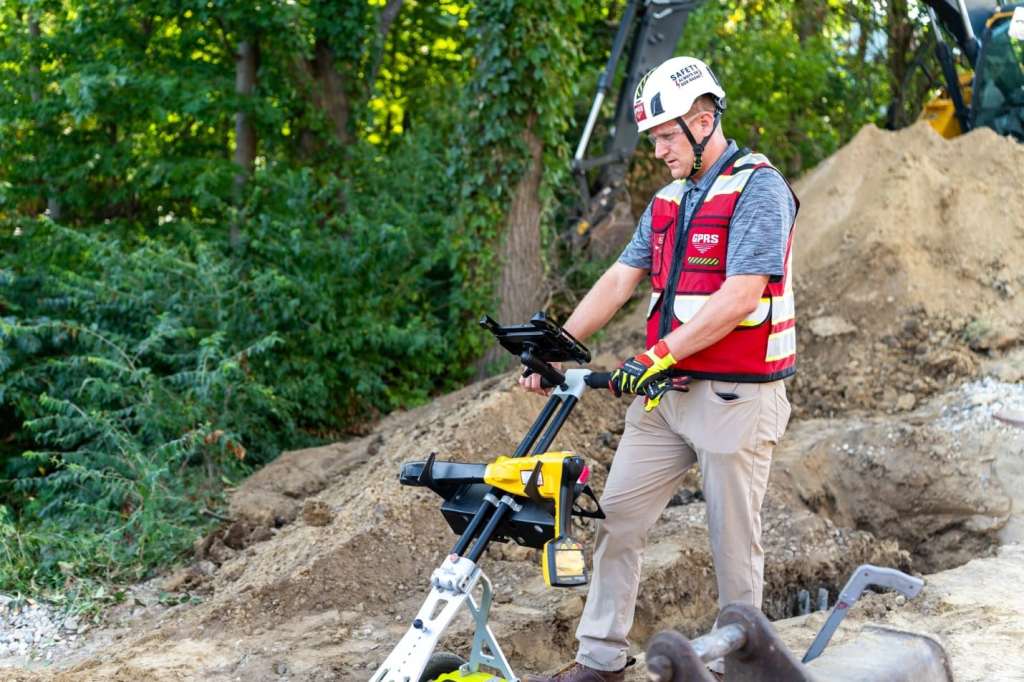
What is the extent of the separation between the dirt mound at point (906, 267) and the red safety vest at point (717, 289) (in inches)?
181

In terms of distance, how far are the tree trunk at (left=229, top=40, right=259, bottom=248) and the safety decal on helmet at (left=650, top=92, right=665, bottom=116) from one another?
274 inches

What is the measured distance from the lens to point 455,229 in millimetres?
10328

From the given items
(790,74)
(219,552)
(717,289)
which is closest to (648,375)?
(717,289)

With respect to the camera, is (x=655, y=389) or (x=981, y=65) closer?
(x=655, y=389)

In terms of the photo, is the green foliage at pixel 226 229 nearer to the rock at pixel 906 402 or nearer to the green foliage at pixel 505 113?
the green foliage at pixel 505 113

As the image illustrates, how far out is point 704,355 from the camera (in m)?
4.41

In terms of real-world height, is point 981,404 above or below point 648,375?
below

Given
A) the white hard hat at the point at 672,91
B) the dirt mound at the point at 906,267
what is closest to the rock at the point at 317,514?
the white hard hat at the point at 672,91

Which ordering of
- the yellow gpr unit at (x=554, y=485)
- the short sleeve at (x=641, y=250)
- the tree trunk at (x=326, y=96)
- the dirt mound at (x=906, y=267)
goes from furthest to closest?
1. the tree trunk at (x=326, y=96)
2. the dirt mound at (x=906, y=267)
3. the short sleeve at (x=641, y=250)
4. the yellow gpr unit at (x=554, y=485)

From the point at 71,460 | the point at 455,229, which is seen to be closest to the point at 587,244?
the point at 455,229

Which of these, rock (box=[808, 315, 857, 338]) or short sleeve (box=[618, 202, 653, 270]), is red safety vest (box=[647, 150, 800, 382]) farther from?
rock (box=[808, 315, 857, 338])

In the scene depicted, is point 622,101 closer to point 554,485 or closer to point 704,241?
point 704,241

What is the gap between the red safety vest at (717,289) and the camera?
172 inches

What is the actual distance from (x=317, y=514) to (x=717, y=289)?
3.33 m
